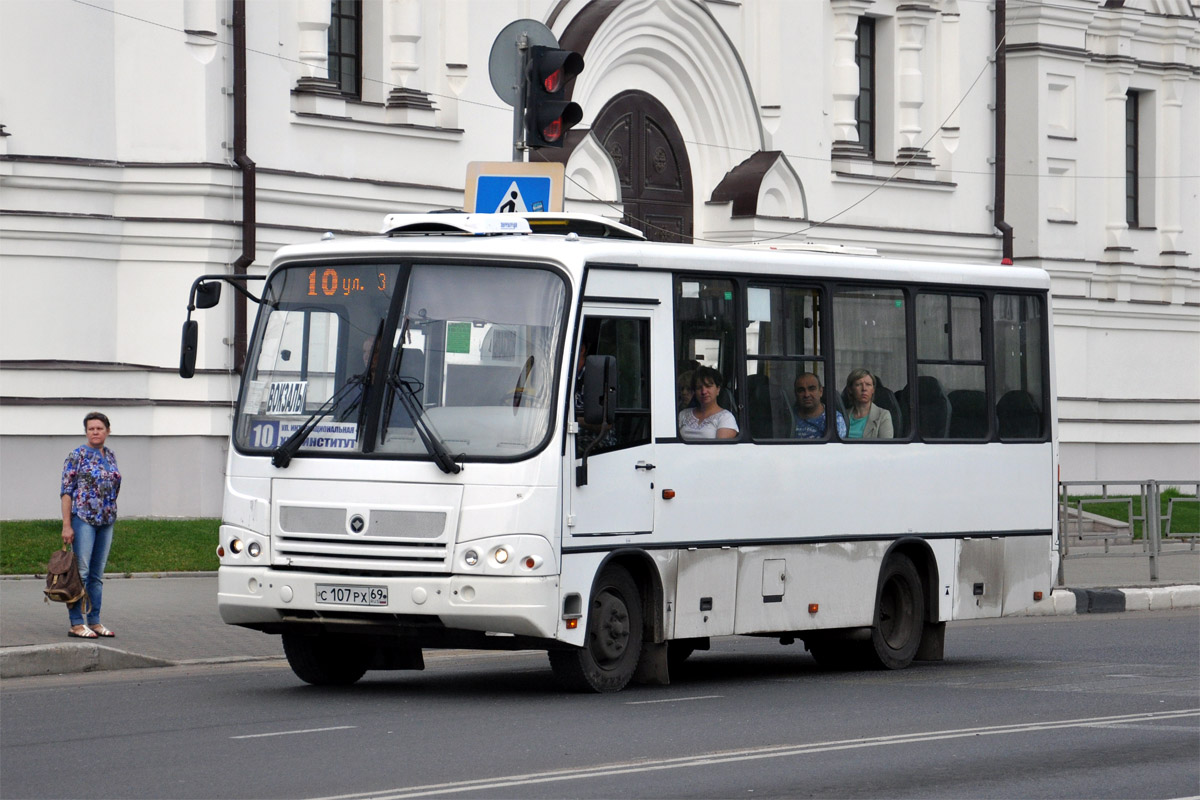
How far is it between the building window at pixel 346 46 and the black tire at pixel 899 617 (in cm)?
1416

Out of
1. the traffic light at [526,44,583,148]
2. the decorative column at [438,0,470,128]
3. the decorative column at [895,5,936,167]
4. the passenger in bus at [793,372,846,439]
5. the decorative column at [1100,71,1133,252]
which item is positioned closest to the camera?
the passenger in bus at [793,372,846,439]

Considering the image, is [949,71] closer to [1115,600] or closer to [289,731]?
[1115,600]

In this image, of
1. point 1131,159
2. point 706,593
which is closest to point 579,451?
point 706,593

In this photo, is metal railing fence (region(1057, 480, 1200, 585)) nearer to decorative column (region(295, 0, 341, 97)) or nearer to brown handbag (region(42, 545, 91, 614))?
decorative column (region(295, 0, 341, 97))

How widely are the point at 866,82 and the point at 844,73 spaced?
165cm

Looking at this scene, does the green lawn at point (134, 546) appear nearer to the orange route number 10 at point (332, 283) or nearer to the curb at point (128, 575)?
the curb at point (128, 575)

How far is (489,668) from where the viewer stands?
50.9 ft

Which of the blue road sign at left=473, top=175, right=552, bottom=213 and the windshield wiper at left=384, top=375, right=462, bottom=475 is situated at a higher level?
the blue road sign at left=473, top=175, right=552, bottom=213

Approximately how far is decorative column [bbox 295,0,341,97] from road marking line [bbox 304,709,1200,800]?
16495mm

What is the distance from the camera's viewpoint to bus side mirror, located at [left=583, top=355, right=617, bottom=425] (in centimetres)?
1257

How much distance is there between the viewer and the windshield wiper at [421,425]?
489 inches

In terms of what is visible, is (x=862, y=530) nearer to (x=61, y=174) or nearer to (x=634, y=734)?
(x=634, y=734)

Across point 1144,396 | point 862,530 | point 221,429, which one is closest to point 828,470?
point 862,530

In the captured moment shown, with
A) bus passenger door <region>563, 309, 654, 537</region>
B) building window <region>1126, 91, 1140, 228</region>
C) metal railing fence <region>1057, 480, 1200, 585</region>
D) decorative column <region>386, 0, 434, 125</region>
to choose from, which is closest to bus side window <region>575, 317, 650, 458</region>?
bus passenger door <region>563, 309, 654, 537</region>
